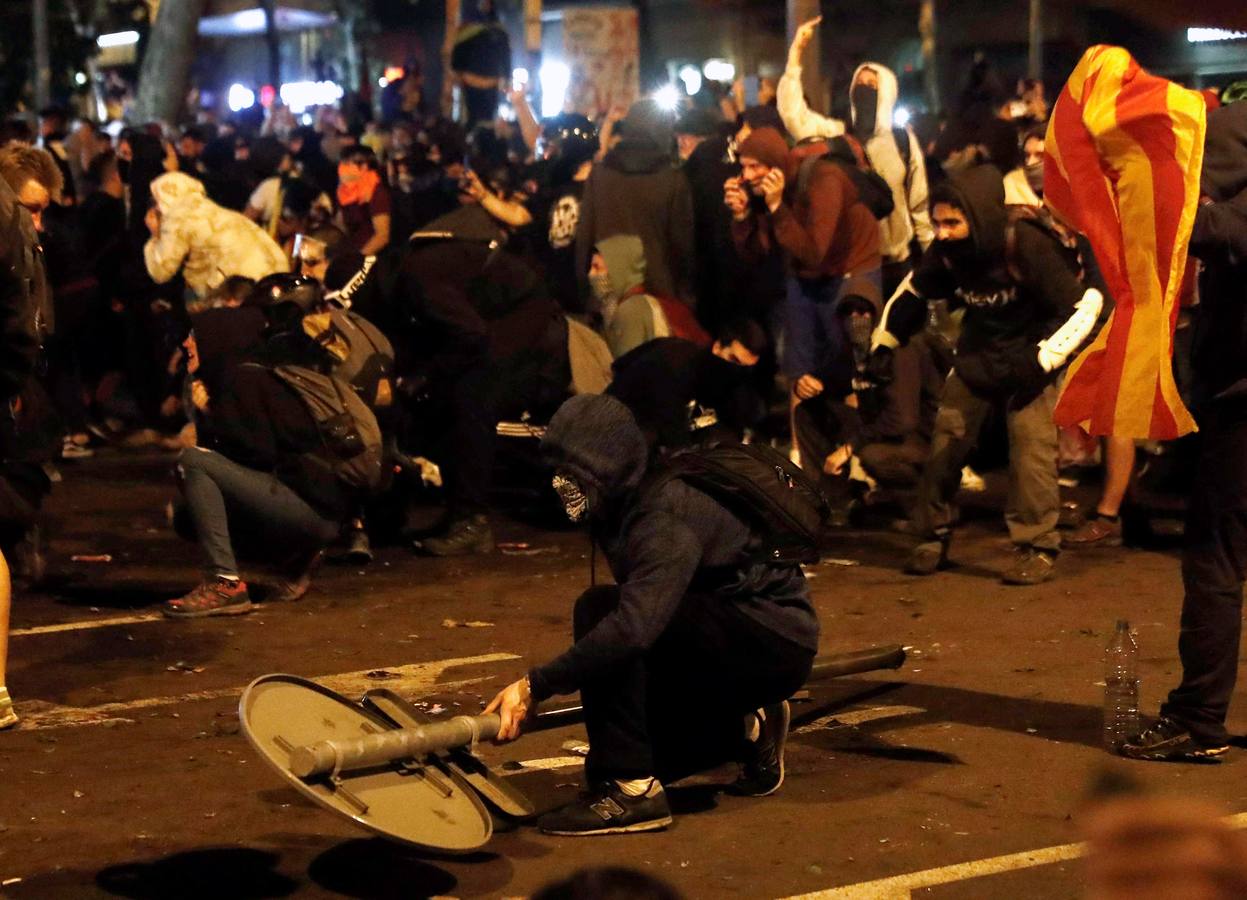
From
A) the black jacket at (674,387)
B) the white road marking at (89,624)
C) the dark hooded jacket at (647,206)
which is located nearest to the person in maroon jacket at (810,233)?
the black jacket at (674,387)

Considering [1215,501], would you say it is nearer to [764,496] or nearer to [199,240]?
[764,496]

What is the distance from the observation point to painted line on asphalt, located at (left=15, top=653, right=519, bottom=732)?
7035mm

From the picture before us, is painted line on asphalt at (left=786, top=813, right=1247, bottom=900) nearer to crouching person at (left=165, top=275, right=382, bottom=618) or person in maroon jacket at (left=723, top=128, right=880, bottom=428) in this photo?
crouching person at (left=165, top=275, right=382, bottom=618)

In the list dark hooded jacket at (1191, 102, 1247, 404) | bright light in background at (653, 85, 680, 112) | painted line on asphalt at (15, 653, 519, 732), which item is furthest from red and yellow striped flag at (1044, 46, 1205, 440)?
bright light in background at (653, 85, 680, 112)

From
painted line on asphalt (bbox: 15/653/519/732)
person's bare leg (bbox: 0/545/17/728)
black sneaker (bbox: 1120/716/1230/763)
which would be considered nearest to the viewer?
black sneaker (bbox: 1120/716/1230/763)

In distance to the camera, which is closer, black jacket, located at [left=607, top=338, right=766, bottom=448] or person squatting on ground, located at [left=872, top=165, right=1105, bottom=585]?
person squatting on ground, located at [left=872, top=165, right=1105, bottom=585]

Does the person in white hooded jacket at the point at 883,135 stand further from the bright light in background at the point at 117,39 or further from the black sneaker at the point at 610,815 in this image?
the bright light in background at the point at 117,39

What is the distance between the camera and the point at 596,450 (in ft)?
18.3

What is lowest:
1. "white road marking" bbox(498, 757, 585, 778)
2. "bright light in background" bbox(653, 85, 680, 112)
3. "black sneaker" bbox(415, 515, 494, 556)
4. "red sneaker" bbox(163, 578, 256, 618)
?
"black sneaker" bbox(415, 515, 494, 556)

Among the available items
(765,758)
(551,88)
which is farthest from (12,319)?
(551,88)

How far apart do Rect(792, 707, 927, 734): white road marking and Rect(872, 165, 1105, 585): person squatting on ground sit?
220 cm

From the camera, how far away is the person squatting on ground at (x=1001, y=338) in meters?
8.83

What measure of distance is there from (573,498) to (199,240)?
6.82m

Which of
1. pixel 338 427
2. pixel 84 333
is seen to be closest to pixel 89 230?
pixel 84 333
